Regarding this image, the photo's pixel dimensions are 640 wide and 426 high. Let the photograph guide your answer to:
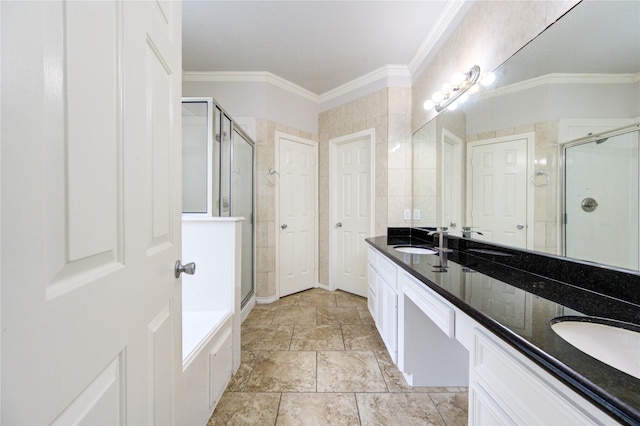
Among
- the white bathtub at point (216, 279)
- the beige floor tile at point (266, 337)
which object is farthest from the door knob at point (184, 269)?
the beige floor tile at point (266, 337)

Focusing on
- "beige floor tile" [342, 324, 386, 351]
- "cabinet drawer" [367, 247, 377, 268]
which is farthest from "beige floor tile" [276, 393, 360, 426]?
"cabinet drawer" [367, 247, 377, 268]

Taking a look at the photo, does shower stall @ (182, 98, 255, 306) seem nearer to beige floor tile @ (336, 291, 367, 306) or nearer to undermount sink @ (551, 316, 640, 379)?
beige floor tile @ (336, 291, 367, 306)

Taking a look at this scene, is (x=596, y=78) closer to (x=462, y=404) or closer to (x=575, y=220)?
(x=575, y=220)

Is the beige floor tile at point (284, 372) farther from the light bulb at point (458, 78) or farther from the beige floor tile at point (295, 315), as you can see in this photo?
the light bulb at point (458, 78)

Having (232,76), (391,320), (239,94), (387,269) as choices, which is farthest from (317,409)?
(232,76)

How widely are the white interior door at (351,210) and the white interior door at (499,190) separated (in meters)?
1.33

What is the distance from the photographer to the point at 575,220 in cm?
100

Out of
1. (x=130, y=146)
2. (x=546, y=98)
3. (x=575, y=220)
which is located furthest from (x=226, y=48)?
(x=575, y=220)

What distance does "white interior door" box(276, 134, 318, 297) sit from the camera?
9.88 feet

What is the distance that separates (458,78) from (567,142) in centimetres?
99

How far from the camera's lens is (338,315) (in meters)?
2.51

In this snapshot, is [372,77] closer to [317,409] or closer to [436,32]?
[436,32]

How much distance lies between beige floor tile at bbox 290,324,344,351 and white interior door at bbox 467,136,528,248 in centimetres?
134

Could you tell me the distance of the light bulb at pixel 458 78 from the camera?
5.66 ft
